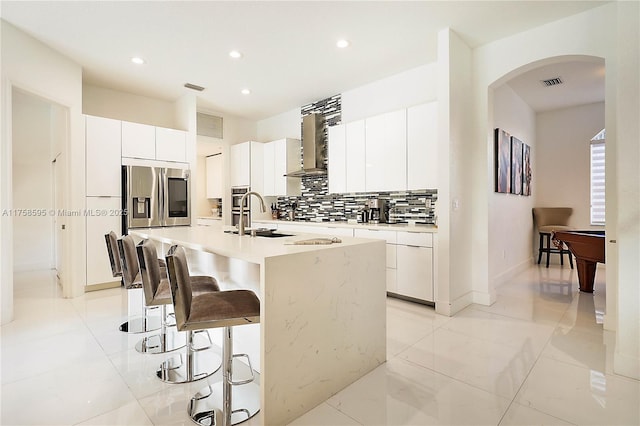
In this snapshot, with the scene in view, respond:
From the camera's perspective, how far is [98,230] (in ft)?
13.8

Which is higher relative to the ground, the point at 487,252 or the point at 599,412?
the point at 487,252

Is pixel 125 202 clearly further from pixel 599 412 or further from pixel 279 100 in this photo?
pixel 599 412

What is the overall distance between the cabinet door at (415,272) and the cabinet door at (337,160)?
1.47 m

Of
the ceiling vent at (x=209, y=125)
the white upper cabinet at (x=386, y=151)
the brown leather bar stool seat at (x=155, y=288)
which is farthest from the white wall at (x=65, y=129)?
the white upper cabinet at (x=386, y=151)

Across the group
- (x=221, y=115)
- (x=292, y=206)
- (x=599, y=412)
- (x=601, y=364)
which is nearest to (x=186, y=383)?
(x=599, y=412)

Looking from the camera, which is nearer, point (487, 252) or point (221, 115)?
point (487, 252)

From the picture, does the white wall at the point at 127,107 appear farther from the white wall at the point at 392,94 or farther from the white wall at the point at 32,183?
the white wall at the point at 392,94

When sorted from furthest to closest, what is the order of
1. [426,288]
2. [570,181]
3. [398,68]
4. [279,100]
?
1. [570,181]
2. [279,100]
3. [398,68]
4. [426,288]

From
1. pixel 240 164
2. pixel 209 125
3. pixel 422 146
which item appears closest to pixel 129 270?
pixel 422 146

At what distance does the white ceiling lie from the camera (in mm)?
2859

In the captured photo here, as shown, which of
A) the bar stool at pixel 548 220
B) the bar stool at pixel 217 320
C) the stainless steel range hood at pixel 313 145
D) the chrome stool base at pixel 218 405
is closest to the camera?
the bar stool at pixel 217 320

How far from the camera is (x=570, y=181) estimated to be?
19.5 feet

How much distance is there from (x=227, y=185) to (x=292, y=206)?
1389 mm

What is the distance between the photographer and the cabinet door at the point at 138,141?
4430mm
